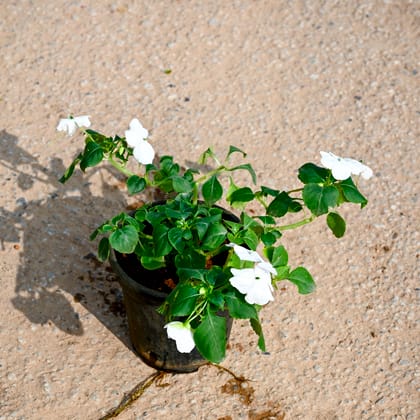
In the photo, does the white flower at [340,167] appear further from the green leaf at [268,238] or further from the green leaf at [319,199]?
the green leaf at [268,238]

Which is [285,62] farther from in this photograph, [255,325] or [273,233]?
[255,325]

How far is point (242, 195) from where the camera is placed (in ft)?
7.02

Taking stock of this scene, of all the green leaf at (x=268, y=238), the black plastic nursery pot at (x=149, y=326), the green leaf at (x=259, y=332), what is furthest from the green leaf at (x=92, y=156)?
the green leaf at (x=259, y=332)

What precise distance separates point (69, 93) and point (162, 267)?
4.40 feet

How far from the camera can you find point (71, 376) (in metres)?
2.38

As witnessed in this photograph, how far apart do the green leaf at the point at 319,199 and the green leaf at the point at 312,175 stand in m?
0.04

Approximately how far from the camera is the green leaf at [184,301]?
1.79 meters

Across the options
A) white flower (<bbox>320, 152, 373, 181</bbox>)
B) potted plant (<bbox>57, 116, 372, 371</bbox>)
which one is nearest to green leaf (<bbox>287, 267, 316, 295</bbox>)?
potted plant (<bbox>57, 116, 372, 371</bbox>)

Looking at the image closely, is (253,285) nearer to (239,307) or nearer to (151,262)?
(239,307)

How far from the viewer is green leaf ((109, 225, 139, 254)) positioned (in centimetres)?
193

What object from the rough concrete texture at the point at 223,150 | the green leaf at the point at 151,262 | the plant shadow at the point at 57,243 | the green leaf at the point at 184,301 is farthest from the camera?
the plant shadow at the point at 57,243

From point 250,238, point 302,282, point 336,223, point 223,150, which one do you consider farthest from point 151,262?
point 223,150

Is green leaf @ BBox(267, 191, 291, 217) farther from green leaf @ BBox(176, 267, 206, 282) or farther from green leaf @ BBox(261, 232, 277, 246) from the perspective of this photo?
green leaf @ BBox(176, 267, 206, 282)

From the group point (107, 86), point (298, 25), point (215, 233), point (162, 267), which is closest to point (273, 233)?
point (215, 233)
